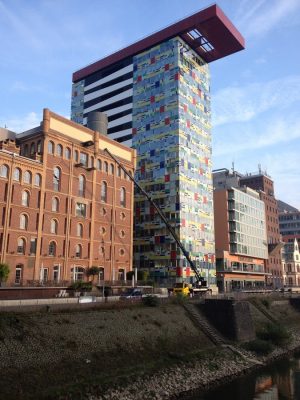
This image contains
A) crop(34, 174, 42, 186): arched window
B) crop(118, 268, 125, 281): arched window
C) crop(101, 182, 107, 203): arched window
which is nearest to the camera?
crop(34, 174, 42, 186): arched window

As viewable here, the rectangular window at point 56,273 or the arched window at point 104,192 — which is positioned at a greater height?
the arched window at point 104,192

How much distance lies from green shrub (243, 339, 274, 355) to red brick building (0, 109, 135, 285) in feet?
110

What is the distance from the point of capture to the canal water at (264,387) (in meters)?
36.4

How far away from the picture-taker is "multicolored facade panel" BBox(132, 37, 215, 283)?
99.8 m

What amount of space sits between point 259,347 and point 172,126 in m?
63.6

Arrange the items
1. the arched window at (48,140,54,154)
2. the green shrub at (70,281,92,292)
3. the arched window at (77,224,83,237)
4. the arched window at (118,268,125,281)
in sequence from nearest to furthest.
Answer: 1. the green shrub at (70,281,92,292)
2. the arched window at (48,140,54,154)
3. the arched window at (77,224,83,237)
4. the arched window at (118,268,125,281)

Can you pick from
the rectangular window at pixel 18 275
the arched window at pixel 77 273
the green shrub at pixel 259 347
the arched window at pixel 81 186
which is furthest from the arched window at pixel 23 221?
the green shrub at pixel 259 347

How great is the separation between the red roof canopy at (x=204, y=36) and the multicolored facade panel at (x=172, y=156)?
2.23 m

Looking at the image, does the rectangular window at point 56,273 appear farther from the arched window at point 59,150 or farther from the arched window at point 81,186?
the arched window at point 59,150

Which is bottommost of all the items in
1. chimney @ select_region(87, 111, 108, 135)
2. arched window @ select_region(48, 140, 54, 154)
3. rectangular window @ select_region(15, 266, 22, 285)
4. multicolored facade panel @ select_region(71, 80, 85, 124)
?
rectangular window @ select_region(15, 266, 22, 285)

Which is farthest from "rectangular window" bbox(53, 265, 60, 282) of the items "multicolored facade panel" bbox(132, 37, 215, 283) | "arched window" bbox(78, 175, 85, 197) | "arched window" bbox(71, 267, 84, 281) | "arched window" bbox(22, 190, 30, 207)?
"multicolored facade panel" bbox(132, 37, 215, 283)

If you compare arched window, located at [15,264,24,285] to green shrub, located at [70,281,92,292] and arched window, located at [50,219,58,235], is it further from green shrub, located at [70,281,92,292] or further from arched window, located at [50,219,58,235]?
green shrub, located at [70,281,92,292]

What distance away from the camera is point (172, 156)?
101500mm

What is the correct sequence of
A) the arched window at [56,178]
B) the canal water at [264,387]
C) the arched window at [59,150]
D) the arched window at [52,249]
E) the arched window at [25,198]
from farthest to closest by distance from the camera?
1. the arched window at [59,150]
2. the arched window at [56,178]
3. the arched window at [52,249]
4. the arched window at [25,198]
5. the canal water at [264,387]
